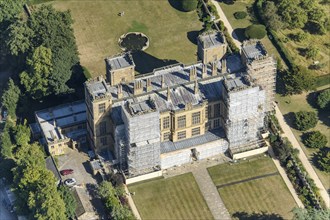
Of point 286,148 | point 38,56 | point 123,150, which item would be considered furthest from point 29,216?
point 286,148

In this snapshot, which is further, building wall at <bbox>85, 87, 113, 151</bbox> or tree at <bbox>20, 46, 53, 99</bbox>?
tree at <bbox>20, 46, 53, 99</bbox>

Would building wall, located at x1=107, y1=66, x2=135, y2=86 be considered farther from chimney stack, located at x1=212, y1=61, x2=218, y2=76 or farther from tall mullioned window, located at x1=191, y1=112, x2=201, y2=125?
chimney stack, located at x1=212, y1=61, x2=218, y2=76

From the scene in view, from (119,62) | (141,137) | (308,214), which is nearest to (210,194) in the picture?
(141,137)

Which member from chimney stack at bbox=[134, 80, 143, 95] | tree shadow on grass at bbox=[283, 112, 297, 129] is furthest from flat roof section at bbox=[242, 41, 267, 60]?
chimney stack at bbox=[134, 80, 143, 95]

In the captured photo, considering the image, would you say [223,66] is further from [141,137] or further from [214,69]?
[141,137]

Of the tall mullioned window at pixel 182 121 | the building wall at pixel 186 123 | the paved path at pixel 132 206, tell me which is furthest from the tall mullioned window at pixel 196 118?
the paved path at pixel 132 206

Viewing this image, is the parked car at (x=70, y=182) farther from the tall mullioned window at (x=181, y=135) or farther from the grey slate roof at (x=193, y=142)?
the tall mullioned window at (x=181, y=135)

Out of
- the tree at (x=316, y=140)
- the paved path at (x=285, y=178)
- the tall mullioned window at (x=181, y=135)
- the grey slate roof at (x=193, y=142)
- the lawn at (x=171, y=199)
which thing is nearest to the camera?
the lawn at (x=171, y=199)

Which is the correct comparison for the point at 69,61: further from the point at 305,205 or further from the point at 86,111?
the point at 305,205
